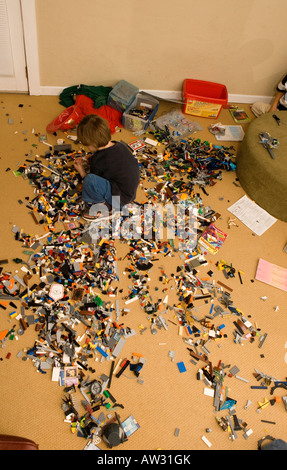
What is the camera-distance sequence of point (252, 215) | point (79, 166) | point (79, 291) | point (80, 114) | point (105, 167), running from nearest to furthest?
point (79, 291) < point (105, 167) < point (79, 166) < point (252, 215) < point (80, 114)

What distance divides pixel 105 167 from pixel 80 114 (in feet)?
3.76

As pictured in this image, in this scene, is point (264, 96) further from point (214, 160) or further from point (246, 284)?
point (246, 284)

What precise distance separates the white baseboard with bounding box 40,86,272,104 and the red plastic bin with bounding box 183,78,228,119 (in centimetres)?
16

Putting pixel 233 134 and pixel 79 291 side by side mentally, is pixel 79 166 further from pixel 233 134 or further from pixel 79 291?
pixel 233 134

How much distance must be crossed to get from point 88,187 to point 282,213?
1774 millimetres

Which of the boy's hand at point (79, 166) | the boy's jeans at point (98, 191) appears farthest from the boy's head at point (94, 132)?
the boy's hand at point (79, 166)

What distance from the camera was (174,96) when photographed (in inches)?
160

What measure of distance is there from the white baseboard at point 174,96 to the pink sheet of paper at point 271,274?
2187 millimetres

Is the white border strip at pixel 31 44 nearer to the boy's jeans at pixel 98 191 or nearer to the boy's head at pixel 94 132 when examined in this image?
the boy's head at pixel 94 132

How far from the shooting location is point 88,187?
2.79 m

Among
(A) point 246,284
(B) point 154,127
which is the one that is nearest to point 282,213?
(A) point 246,284

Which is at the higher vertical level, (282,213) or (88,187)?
(88,187)

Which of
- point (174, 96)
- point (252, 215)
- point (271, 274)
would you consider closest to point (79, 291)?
point (271, 274)
